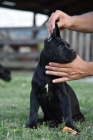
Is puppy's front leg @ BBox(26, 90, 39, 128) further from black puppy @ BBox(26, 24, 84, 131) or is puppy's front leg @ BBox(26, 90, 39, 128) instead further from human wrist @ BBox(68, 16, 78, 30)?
human wrist @ BBox(68, 16, 78, 30)

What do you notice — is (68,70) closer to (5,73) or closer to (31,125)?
(31,125)

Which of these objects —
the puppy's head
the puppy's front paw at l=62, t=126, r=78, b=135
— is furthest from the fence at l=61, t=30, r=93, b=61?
the puppy's front paw at l=62, t=126, r=78, b=135

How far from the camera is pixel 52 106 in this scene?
3711mm

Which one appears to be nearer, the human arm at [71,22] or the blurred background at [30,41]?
the human arm at [71,22]

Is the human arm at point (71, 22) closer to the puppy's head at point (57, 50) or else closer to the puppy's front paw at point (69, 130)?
the puppy's head at point (57, 50)

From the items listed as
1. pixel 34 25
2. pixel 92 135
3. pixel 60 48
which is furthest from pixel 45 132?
pixel 34 25

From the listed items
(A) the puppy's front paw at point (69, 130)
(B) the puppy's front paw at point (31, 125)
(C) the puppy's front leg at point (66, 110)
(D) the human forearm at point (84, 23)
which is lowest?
(B) the puppy's front paw at point (31, 125)

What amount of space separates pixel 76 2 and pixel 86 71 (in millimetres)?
5894

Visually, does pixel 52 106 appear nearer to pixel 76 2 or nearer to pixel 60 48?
pixel 60 48

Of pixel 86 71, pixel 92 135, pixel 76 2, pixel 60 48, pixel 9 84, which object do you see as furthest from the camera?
pixel 76 2

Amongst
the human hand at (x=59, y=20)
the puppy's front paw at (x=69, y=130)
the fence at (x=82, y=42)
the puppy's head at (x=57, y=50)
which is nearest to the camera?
the puppy's front paw at (x=69, y=130)

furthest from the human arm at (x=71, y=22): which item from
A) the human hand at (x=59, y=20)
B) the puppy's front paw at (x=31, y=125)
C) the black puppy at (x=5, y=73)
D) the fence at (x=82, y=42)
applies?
the fence at (x=82, y=42)

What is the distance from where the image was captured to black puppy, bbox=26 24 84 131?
11.3ft

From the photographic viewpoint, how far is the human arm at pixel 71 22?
3671mm
